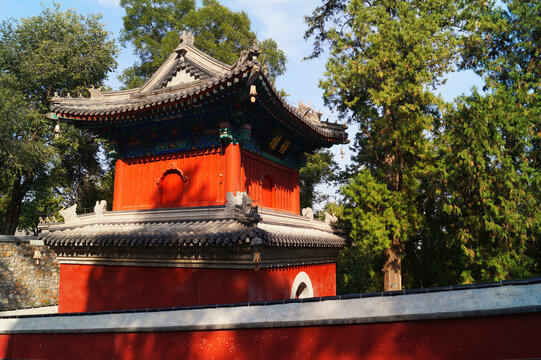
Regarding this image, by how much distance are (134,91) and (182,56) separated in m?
1.80

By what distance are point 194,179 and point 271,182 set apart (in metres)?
2.79

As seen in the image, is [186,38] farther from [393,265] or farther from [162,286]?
[393,265]

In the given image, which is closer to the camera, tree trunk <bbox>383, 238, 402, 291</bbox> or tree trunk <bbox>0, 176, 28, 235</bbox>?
tree trunk <bbox>383, 238, 402, 291</bbox>

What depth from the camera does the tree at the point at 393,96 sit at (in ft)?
44.2

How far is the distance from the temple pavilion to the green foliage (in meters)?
11.5

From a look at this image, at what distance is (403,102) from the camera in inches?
564

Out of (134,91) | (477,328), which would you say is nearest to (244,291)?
(477,328)

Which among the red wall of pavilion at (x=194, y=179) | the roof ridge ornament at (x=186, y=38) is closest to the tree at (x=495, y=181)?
the red wall of pavilion at (x=194, y=179)

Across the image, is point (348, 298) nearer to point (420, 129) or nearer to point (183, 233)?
point (183, 233)

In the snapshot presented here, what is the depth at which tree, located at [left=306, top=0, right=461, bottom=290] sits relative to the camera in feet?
44.2

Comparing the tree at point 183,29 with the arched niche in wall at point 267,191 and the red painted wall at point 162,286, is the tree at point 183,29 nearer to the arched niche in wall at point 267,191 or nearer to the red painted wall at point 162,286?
the arched niche in wall at point 267,191

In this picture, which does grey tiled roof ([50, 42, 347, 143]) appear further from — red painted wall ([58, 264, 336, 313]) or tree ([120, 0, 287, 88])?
tree ([120, 0, 287, 88])

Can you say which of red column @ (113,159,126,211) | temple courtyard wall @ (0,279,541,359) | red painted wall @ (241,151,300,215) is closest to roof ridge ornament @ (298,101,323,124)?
red painted wall @ (241,151,300,215)

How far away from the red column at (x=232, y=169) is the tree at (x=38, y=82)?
13.9m
